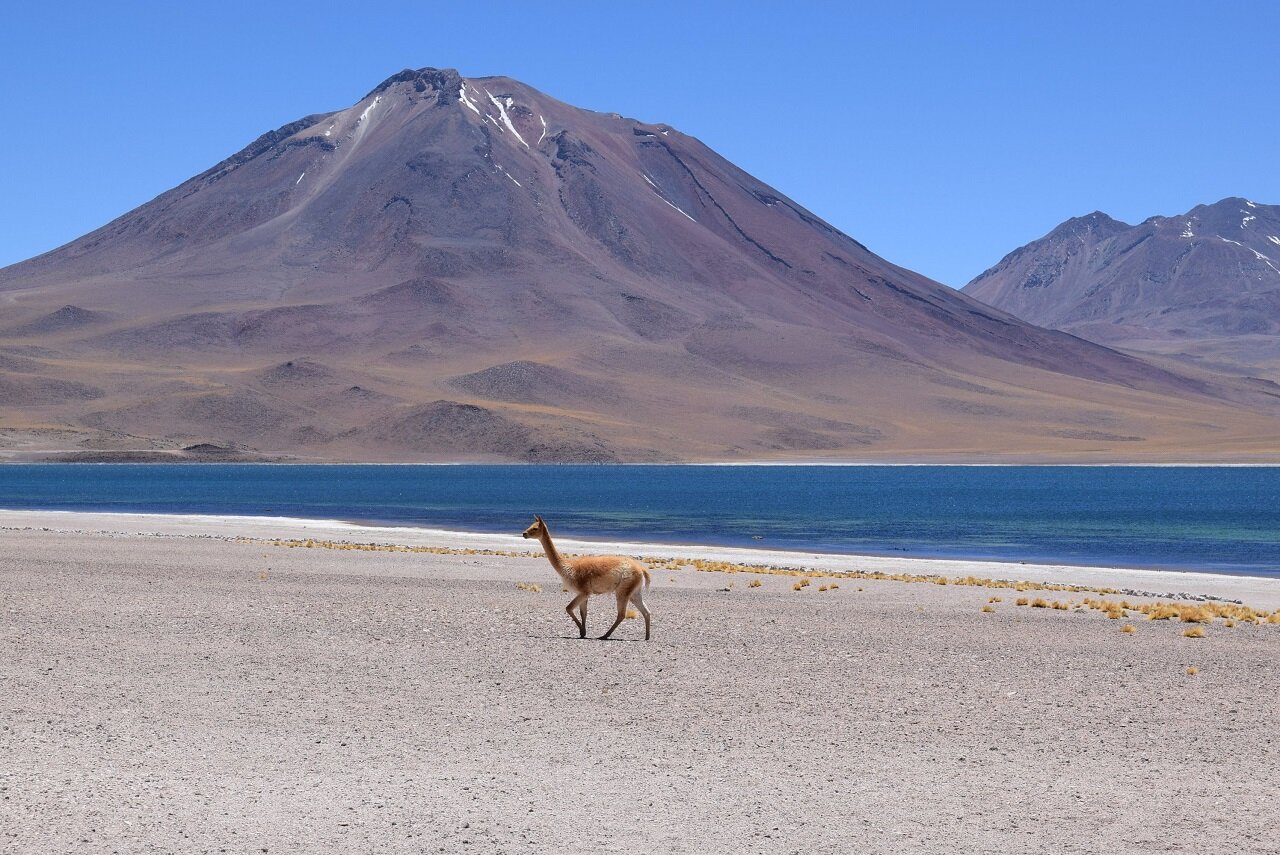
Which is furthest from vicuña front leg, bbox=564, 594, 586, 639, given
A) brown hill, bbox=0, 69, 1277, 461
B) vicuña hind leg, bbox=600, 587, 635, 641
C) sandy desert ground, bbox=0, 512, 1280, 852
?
brown hill, bbox=0, 69, 1277, 461

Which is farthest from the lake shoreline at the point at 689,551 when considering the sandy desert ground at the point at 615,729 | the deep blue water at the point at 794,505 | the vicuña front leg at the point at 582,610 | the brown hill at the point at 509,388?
the brown hill at the point at 509,388

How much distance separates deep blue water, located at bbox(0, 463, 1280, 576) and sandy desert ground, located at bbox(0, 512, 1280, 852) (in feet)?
72.1

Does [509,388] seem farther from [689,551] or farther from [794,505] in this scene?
[689,551]

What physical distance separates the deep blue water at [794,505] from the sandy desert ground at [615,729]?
2198 cm

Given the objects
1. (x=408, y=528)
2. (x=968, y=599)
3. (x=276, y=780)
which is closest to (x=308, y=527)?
(x=408, y=528)

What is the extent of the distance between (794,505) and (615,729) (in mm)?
56481

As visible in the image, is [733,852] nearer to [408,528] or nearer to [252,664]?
[252,664]

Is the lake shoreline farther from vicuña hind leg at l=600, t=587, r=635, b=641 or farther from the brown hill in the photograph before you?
the brown hill

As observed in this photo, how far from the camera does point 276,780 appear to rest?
8.92 metres

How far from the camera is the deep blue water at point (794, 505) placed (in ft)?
139

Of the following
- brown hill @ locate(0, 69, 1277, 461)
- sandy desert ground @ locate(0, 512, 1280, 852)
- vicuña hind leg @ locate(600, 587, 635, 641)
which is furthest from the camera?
brown hill @ locate(0, 69, 1277, 461)

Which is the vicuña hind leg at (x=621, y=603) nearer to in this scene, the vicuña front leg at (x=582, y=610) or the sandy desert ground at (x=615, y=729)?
the vicuña front leg at (x=582, y=610)

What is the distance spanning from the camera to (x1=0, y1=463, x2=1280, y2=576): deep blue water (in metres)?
42.4

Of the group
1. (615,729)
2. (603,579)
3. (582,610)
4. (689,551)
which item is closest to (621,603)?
(603,579)
